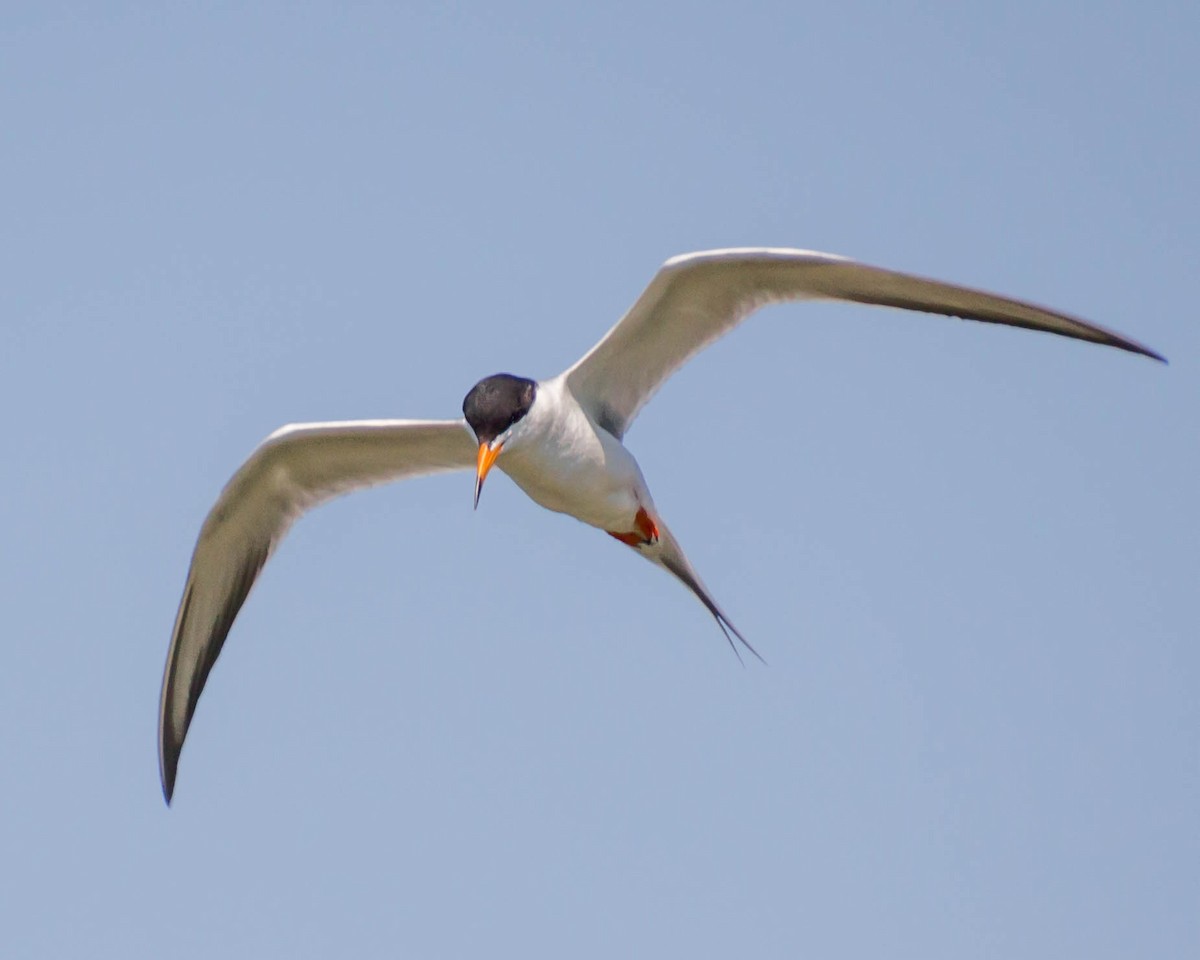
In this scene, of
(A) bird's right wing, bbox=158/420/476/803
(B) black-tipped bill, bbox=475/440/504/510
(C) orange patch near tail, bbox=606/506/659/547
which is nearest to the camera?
(B) black-tipped bill, bbox=475/440/504/510

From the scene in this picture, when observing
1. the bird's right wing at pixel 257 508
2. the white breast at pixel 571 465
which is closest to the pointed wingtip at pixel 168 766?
the bird's right wing at pixel 257 508

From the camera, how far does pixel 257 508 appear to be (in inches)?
478

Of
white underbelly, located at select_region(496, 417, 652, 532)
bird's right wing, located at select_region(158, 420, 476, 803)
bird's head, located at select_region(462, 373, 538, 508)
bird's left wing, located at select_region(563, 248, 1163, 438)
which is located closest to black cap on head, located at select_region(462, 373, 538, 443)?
bird's head, located at select_region(462, 373, 538, 508)

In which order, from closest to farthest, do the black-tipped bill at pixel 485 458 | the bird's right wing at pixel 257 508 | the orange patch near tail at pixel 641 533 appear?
the black-tipped bill at pixel 485 458 < the orange patch near tail at pixel 641 533 < the bird's right wing at pixel 257 508

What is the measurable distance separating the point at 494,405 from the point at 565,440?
703mm

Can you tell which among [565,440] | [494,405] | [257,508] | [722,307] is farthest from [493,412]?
[257,508]

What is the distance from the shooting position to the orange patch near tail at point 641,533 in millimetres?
11500

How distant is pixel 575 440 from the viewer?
10844mm

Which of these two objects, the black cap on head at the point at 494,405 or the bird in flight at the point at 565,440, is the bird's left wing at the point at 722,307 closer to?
the bird in flight at the point at 565,440

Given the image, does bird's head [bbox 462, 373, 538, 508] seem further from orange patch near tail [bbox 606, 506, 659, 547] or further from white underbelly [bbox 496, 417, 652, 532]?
A: orange patch near tail [bbox 606, 506, 659, 547]

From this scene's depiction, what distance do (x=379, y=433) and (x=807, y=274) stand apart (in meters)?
2.97

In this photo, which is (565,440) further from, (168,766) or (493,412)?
(168,766)

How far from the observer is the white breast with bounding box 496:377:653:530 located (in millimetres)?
10633

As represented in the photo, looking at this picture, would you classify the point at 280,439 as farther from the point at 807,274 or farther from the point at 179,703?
the point at 807,274
